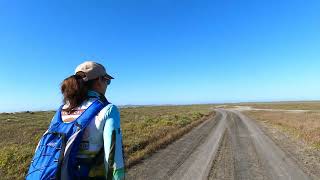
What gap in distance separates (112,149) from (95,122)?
25 centimetres

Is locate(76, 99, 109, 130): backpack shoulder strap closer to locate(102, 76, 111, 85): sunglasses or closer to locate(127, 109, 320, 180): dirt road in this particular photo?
locate(102, 76, 111, 85): sunglasses

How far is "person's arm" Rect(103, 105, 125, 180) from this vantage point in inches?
99.4

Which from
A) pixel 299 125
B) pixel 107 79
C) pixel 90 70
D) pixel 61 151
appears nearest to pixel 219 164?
pixel 107 79

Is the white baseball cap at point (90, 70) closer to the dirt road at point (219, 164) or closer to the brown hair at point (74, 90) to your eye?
the brown hair at point (74, 90)

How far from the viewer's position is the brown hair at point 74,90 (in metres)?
2.72

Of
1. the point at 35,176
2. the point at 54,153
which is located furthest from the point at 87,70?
the point at 35,176

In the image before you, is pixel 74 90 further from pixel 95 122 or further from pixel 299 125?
pixel 299 125

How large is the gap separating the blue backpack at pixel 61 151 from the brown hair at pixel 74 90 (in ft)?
0.43

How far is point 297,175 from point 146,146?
6.27 meters

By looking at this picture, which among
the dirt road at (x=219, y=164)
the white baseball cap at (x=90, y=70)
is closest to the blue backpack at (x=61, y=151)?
the white baseball cap at (x=90, y=70)

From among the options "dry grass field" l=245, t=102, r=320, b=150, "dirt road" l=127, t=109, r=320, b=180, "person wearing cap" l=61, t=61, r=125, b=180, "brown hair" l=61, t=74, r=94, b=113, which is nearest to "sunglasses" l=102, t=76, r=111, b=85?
"person wearing cap" l=61, t=61, r=125, b=180

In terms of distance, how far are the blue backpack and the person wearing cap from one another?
60 mm

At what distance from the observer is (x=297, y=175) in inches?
382

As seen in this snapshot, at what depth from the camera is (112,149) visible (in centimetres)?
254
